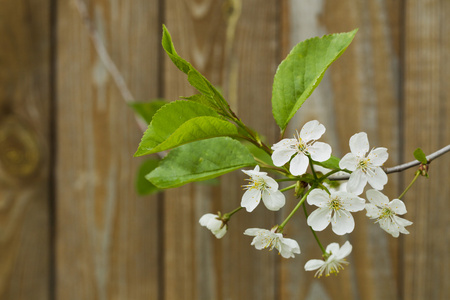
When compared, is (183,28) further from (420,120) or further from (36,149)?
(420,120)

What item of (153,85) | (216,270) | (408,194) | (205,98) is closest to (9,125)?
(153,85)

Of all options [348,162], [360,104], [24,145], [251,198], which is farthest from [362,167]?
[24,145]

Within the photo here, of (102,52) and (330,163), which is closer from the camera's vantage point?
(330,163)

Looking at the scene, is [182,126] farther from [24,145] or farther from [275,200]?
[24,145]

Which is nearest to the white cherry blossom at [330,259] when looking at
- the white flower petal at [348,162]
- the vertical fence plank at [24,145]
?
the white flower petal at [348,162]

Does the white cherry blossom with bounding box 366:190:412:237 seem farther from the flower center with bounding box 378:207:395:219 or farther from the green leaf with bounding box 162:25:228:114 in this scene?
the green leaf with bounding box 162:25:228:114

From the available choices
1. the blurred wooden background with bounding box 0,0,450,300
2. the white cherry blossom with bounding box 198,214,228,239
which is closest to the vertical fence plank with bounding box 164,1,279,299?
the blurred wooden background with bounding box 0,0,450,300
